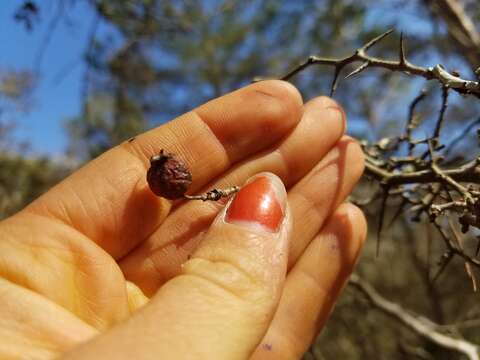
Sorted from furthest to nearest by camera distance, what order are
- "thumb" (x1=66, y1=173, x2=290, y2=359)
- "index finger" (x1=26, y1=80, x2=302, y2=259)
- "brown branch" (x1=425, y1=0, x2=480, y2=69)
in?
"brown branch" (x1=425, y1=0, x2=480, y2=69) < "index finger" (x1=26, y1=80, x2=302, y2=259) < "thumb" (x1=66, y1=173, x2=290, y2=359)

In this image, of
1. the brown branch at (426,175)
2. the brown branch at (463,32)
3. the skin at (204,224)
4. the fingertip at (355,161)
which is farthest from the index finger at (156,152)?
the brown branch at (463,32)

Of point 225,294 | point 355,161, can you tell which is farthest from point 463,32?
point 225,294

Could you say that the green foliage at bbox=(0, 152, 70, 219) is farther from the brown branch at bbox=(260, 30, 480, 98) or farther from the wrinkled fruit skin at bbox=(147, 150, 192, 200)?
the brown branch at bbox=(260, 30, 480, 98)

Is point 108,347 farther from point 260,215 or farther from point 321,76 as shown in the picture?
point 321,76

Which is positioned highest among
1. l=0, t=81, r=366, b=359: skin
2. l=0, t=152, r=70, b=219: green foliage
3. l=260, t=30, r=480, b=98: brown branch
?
l=260, t=30, r=480, b=98: brown branch

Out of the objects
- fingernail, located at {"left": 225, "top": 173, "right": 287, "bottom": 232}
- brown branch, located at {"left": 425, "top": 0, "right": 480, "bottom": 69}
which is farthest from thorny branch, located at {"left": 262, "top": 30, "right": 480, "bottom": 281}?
brown branch, located at {"left": 425, "top": 0, "right": 480, "bottom": 69}

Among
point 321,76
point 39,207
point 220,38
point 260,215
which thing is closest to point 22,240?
point 39,207

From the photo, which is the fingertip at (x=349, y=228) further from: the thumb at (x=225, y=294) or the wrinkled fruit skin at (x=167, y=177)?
the wrinkled fruit skin at (x=167, y=177)
